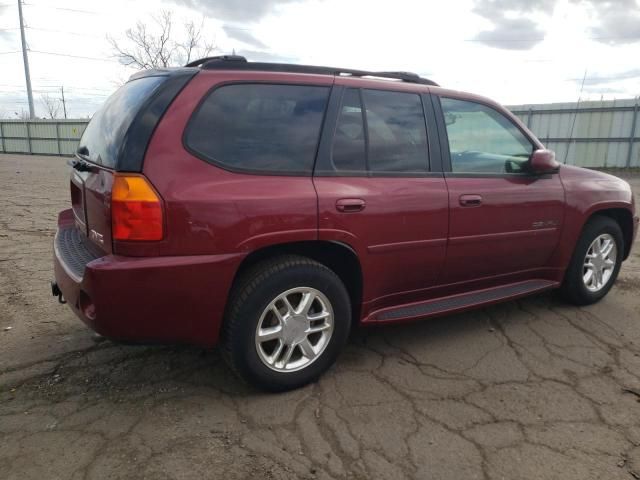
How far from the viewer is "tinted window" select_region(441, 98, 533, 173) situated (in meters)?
3.40

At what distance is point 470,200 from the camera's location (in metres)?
3.30

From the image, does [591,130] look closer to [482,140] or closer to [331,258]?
[482,140]

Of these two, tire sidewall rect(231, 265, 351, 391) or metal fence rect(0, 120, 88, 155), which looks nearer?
tire sidewall rect(231, 265, 351, 391)

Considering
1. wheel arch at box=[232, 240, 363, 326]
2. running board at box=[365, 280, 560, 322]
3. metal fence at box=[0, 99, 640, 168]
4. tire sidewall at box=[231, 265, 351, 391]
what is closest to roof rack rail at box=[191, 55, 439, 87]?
wheel arch at box=[232, 240, 363, 326]

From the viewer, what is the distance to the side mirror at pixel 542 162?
3561 millimetres

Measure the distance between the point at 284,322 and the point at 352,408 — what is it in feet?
1.95

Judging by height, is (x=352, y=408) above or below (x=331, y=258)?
below

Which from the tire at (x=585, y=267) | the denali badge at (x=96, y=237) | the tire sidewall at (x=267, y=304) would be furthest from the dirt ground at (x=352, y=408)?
the denali badge at (x=96, y=237)

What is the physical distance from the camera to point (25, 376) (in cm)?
293

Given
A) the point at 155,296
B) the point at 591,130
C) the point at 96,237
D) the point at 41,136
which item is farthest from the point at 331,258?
the point at 41,136

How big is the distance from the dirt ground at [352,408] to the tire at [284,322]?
16cm

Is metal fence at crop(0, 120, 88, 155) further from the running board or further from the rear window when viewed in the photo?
the running board

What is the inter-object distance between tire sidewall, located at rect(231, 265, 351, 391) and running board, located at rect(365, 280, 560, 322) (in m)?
0.28

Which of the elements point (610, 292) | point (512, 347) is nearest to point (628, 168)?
point (610, 292)
